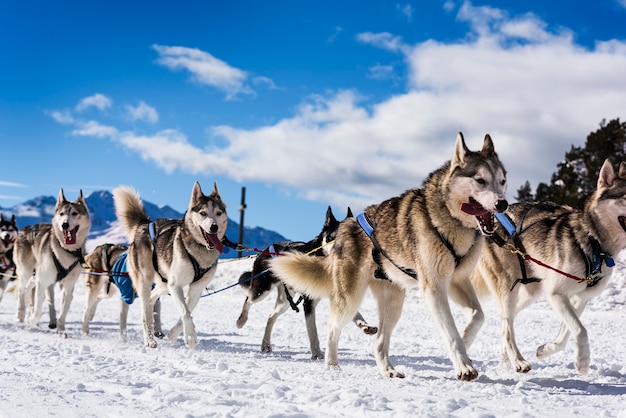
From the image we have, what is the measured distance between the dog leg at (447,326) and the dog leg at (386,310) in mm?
741

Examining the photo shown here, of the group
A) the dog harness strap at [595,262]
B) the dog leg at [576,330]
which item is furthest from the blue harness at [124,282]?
the dog harness strap at [595,262]

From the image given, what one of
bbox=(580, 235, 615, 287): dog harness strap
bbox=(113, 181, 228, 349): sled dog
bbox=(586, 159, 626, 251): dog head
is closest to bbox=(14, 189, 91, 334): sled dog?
bbox=(113, 181, 228, 349): sled dog

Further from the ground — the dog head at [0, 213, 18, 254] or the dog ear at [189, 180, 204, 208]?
the dog ear at [189, 180, 204, 208]

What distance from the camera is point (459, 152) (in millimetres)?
4344

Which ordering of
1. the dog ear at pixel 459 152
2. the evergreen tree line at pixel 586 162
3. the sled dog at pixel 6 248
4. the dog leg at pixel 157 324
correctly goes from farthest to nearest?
the evergreen tree line at pixel 586 162
the sled dog at pixel 6 248
the dog leg at pixel 157 324
the dog ear at pixel 459 152

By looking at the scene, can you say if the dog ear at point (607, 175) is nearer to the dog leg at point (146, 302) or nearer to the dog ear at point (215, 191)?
the dog ear at point (215, 191)

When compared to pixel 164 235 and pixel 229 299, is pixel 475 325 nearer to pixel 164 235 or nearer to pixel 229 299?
pixel 164 235

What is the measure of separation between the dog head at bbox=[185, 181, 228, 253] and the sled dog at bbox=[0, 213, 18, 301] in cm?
595

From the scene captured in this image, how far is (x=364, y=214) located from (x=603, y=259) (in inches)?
70.6

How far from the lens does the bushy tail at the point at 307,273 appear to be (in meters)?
5.14

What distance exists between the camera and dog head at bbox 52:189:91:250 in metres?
8.55

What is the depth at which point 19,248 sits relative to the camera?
32.9 ft

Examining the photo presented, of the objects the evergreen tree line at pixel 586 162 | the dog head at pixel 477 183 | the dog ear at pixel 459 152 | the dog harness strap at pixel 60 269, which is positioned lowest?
the dog harness strap at pixel 60 269

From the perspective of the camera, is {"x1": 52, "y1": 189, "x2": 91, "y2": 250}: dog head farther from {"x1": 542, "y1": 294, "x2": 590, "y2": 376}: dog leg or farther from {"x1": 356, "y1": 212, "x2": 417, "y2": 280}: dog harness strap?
{"x1": 542, "y1": 294, "x2": 590, "y2": 376}: dog leg
